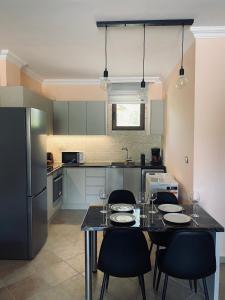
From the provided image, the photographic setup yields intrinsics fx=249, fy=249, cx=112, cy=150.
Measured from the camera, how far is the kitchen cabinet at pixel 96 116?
509 cm

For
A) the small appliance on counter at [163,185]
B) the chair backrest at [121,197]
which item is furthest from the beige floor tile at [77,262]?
the small appliance on counter at [163,185]

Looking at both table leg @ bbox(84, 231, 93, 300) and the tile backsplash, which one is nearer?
table leg @ bbox(84, 231, 93, 300)

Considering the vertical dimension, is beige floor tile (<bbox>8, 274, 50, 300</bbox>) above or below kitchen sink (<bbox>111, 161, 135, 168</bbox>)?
below

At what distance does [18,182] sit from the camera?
2.96m

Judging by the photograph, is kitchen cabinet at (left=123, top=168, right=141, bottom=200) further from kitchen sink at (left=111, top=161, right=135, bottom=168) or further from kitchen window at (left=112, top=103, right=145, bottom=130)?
kitchen window at (left=112, top=103, right=145, bottom=130)

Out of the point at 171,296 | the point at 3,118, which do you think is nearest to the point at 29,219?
the point at 3,118

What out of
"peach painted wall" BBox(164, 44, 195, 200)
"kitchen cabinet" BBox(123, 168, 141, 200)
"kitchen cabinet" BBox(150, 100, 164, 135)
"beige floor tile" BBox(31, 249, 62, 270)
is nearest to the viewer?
"beige floor tile" BBox(31, 249, 62, 270)

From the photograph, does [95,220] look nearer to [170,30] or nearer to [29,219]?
[29,219]

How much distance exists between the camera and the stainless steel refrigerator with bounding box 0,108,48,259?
291 cm

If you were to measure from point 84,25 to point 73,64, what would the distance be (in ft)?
4.98

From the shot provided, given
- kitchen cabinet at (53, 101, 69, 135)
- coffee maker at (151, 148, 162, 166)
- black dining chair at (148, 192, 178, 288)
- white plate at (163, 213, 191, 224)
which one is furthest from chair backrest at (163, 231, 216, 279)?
kitchen cabinet at (53, 101, 69, 135)

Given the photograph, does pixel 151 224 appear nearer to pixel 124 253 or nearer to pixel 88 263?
pixel 124 253

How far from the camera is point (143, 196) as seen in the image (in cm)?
267

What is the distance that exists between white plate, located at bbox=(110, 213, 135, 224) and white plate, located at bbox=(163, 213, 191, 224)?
1.05 feet
